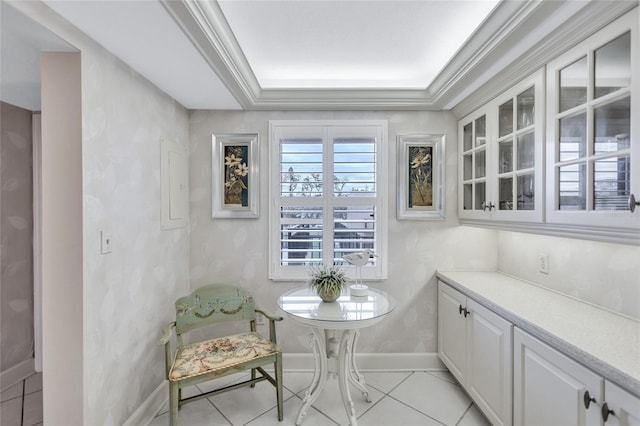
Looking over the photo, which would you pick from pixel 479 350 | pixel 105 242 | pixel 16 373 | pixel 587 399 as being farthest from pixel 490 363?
pixel 16 373

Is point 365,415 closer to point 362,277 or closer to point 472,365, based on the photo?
point 472,365

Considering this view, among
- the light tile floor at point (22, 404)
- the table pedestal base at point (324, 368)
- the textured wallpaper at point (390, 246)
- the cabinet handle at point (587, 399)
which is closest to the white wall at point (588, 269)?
the textured wallpaper at point (390, 246)

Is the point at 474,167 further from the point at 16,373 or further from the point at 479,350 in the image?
the point at 16,373

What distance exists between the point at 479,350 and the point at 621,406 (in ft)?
3.05

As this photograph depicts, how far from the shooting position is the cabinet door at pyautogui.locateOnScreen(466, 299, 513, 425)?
5.49ft

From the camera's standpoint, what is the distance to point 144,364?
2010 millimetres

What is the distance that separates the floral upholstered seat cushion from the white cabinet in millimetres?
1353

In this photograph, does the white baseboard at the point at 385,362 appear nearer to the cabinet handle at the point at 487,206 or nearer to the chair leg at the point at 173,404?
the chair leg at the point at 173,404

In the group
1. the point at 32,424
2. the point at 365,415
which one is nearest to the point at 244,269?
the point at 365,415

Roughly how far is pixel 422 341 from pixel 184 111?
116 inches

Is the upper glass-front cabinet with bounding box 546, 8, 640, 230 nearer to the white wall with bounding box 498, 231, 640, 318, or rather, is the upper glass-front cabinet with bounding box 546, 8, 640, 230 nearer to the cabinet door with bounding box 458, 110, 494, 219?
the white wall with bounding box 498, 231, 640, 318

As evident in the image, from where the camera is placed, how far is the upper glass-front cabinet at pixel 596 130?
1179mm

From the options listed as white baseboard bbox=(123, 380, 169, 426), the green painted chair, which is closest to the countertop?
the green painted chair

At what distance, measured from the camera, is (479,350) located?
1951 millimetres
